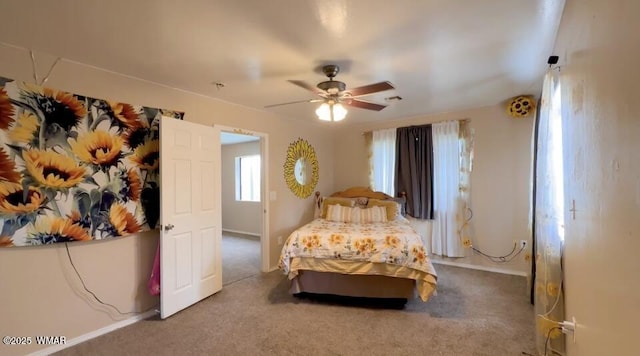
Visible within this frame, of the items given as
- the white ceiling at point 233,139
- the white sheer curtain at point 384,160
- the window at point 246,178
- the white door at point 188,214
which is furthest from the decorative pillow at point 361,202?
the window at point 246,178

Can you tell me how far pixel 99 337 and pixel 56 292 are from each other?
1.78ft

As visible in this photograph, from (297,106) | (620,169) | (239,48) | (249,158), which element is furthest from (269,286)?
(249,158)

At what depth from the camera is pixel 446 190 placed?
4.43 m

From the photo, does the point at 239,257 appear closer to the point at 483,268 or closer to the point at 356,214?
the point at 356,214

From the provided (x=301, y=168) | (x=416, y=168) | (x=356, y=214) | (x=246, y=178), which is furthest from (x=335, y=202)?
(x=246, y=178)

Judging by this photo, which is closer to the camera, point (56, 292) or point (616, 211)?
point (616, 211)

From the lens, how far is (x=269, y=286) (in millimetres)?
3641

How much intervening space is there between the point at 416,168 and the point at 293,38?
10.5ft

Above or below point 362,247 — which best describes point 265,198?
above

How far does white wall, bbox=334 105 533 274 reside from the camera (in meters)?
3.94

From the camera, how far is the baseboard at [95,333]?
225cm

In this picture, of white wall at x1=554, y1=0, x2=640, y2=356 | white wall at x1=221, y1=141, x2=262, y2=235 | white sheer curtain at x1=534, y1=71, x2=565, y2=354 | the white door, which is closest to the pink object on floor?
the white door

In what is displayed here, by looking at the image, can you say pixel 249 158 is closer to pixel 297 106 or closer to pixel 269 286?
pixel 297 106

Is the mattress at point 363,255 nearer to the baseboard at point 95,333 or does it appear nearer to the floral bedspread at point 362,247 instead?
the floral bedspread at point 362,247
